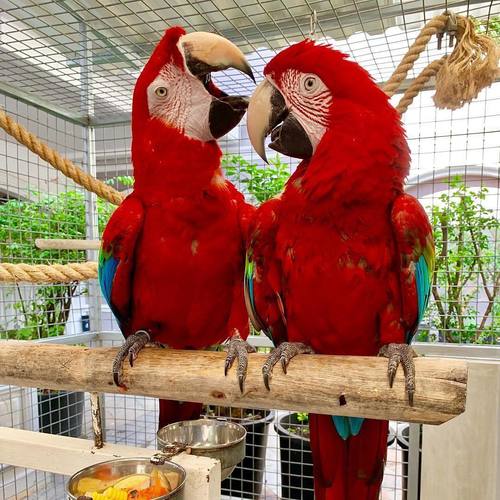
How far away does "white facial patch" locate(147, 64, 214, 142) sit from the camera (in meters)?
0.88

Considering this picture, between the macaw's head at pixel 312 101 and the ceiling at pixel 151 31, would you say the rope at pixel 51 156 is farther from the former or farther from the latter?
the macaw's head at pixel 312 101

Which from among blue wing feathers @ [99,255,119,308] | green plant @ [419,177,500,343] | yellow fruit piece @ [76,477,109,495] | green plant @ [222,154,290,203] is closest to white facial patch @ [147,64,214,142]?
blue wing feathers @ [99,255,119,308]

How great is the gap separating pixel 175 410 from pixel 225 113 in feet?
2.28

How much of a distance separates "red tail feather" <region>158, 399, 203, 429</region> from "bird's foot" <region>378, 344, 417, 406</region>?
0.54m

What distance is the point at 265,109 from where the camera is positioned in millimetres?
817

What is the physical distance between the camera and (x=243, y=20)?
1.35m

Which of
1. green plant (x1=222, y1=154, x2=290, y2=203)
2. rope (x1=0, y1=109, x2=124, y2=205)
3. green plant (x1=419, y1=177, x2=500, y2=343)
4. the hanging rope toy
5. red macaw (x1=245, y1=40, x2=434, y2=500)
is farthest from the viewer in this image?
green plant (x1=222, y1=154, x2=290, y2=203)

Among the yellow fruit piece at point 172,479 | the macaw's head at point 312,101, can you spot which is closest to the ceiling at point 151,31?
the macaw's head at point 312,101

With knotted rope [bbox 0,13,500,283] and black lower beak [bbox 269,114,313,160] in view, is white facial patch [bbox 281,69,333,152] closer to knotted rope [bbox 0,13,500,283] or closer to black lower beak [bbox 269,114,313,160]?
black lower beak [bbox 269,114,313,160]

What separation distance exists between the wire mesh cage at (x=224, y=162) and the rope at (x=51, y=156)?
344 millimetres

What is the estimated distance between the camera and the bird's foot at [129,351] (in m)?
0.78

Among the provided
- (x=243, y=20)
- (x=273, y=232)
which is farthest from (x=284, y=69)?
(x=243, y=20)

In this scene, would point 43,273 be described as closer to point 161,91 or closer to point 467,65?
point 161,91

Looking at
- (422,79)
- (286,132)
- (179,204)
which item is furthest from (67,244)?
(422,79)
